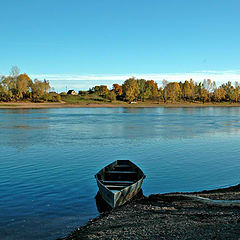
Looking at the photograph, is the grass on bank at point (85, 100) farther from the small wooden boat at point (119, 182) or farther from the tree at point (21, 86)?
the small wooden boat at point (119, 182)

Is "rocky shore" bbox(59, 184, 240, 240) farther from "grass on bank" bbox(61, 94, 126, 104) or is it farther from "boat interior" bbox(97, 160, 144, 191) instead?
"grass on bank" bbox(61, 94, 126, 104)

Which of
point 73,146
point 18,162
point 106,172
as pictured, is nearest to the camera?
point 106,172

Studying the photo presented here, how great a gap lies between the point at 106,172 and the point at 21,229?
7.41 m

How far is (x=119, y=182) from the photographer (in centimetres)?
1694

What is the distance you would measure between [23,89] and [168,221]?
160064 mm

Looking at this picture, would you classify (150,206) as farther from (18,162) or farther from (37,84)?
(37,84)

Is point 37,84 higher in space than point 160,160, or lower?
higher

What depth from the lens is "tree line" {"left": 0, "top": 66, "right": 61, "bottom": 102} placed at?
519ft

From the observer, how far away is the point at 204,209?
43.4ft

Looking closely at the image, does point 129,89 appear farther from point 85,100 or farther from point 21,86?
point 21,86

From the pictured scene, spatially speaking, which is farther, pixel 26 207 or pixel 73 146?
pixel 73 146

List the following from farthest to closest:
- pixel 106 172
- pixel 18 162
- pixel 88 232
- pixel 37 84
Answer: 1. pixel 37 84
2. pixel 18 162
3. pixel 106 172
4. pixel 88 232

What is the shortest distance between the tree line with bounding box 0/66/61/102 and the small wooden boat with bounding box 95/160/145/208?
14609 centimetres

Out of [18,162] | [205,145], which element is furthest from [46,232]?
[205,145]
